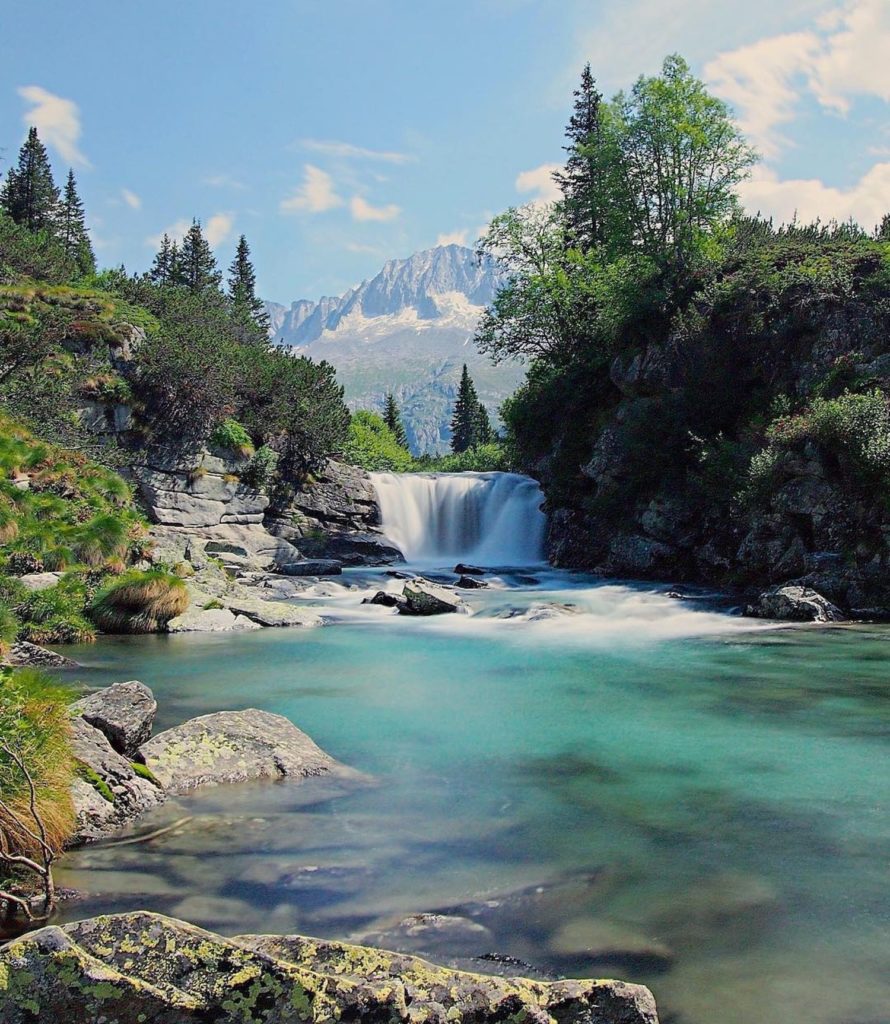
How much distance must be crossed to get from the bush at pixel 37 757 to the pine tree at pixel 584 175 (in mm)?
37660

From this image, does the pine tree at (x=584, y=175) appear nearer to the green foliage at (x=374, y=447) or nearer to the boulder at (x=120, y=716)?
the green foliage at (x=374, y=447)

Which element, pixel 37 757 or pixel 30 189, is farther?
pixel 30 189

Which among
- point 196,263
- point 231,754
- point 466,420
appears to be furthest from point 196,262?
point 231,754

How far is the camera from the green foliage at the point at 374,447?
52.7 metres

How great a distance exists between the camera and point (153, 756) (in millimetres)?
7348

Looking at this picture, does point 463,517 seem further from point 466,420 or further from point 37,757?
point 466,420

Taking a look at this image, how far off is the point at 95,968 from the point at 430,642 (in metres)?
13.7

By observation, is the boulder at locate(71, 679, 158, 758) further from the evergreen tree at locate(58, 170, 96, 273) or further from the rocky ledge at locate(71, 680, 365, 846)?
the evergreen tree at locate(58, 170, 96, 273)

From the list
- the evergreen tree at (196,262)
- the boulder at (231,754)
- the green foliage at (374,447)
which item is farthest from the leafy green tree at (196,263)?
the boulder at (231,754)

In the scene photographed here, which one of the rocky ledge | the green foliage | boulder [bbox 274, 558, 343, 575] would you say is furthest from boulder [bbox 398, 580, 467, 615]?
the green foliage

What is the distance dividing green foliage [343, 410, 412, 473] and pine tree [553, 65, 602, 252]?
18051 millimetres

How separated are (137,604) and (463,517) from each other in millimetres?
20557

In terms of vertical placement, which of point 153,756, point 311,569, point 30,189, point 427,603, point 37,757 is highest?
point 30,189

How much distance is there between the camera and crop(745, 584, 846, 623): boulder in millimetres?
18062
